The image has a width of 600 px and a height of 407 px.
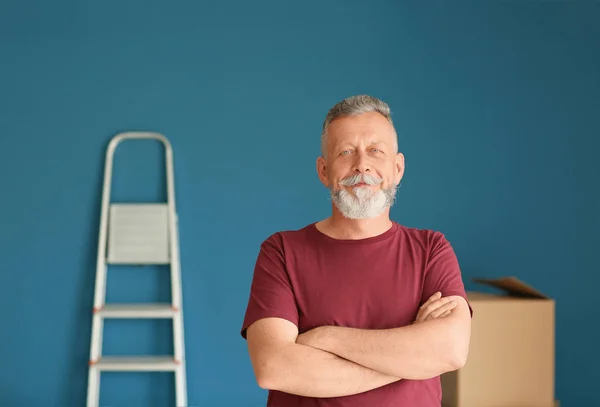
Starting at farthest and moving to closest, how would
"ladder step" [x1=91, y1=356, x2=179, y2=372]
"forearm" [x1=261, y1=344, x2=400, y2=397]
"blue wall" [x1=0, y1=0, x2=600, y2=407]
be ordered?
"blue wall" [x1=0, y1=0, x2=600, y2=407] → "ladder step" [x1=91, y1=356, x2=179, y2=372] → "forearm" [x1=261, y1=344, x2=400, y2=397]

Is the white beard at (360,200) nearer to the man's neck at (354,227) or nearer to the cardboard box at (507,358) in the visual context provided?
the man's neck at (354,227)

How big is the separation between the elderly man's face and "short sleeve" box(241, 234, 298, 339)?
17cm

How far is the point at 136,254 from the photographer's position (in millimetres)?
3107

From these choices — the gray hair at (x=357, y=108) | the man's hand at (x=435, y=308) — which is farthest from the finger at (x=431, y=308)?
the gray hair at (x=357, y=108)

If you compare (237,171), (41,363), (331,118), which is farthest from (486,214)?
(41,363)

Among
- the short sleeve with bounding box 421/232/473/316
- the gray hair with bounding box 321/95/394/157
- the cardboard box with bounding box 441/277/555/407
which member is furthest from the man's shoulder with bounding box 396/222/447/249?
the cardboard box with bounding box 441/277/555/407

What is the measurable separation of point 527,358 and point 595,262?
2.63ft

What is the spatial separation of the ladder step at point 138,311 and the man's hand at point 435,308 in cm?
168

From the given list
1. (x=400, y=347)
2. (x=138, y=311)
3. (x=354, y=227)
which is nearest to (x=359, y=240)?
(x=354, y=227)

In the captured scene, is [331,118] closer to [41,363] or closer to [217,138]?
[217,138]

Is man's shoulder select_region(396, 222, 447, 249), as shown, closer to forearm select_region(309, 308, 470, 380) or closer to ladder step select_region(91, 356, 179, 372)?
forearm select_region(309, 308, 470, 380)

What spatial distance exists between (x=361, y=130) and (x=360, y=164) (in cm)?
7

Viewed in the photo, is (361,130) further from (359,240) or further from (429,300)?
(429,300)

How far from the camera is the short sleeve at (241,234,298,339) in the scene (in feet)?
5.01
